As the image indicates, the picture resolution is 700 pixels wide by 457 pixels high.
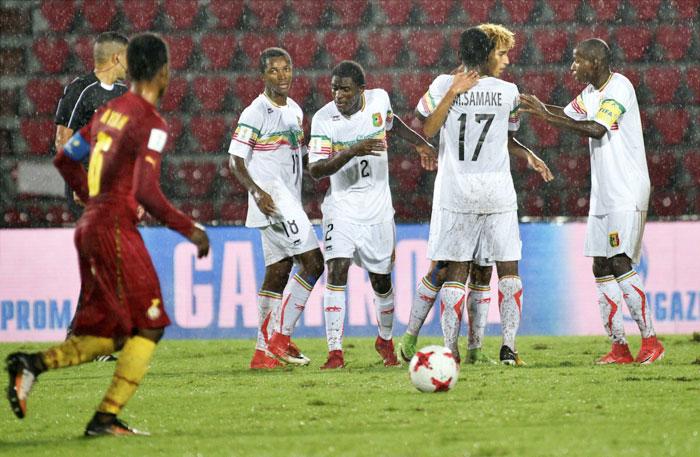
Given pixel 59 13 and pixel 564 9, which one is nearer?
pixel 564 9

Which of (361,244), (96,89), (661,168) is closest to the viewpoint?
(361,244)

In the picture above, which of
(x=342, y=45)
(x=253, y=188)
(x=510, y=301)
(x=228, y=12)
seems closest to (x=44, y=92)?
(x=228, y=12)

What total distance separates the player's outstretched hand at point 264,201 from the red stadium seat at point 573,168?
176 inches

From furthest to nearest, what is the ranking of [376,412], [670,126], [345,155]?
[670,126] → [345,155] → [376,412]

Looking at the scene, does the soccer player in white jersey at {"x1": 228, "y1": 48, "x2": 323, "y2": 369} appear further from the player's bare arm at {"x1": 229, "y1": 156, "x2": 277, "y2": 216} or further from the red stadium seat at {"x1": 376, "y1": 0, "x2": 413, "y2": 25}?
the red stadium seat at {"x1": 376, "y1": 0, "x2": 413, "y2": 25}

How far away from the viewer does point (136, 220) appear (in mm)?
→ 5125

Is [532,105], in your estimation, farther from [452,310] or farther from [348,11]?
[348,11]

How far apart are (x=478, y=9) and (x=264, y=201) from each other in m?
5.02

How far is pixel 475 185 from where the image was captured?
729cm

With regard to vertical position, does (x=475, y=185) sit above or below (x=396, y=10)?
below

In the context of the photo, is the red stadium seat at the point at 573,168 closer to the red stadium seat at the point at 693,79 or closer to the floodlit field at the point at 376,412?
the red stadium seat at the point at 693,79

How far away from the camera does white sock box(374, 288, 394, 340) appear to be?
25.5 feet

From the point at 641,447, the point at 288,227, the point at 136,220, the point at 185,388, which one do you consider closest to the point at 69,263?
the point at 288,227

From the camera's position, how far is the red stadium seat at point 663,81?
11.5 metres
